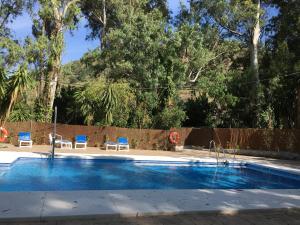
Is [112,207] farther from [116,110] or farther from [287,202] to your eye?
[116,110]

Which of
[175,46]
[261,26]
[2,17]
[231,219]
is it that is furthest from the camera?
[2,17]

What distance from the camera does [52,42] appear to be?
2747cm

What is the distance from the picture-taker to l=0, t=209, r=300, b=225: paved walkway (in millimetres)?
5879

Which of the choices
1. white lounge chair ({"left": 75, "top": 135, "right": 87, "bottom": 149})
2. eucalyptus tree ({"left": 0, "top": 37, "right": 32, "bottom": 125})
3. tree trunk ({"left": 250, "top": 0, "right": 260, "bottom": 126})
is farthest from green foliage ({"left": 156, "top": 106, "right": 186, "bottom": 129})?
eucalyptus tree ({"left": 0, "top": 37, "right": 32, "bottom": 125})

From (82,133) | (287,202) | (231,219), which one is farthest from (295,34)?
(231,219)

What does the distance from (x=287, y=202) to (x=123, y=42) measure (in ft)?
71.0

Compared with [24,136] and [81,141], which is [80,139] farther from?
[24,136]

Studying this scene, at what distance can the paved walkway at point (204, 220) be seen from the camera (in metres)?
5.88

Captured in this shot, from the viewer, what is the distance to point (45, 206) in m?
6.55

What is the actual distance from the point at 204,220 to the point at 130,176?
8.10 m

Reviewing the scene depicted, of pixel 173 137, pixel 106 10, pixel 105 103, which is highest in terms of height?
pixel 106 10

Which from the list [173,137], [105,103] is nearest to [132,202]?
[173,137]

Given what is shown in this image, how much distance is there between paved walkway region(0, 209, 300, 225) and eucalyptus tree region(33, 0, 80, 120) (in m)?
20.9

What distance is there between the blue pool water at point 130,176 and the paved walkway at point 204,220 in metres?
5.33
